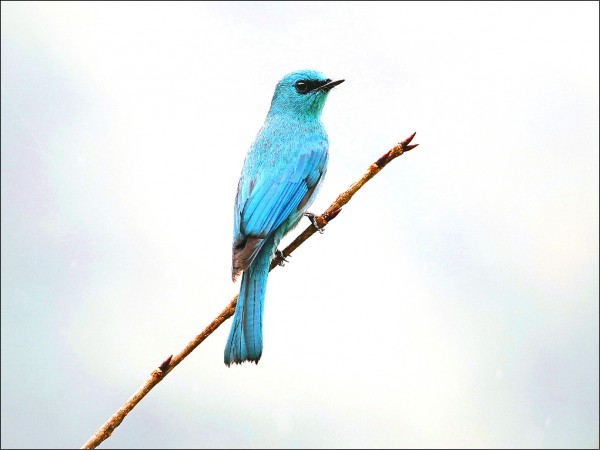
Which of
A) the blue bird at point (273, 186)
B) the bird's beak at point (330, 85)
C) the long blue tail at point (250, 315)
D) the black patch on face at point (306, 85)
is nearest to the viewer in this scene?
the long blue tail at point (250, 315)

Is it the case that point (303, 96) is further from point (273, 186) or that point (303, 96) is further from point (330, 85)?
point (273, 186)

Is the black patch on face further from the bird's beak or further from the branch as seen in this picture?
the branch

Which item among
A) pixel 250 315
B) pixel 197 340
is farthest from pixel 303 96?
pixel 197 340

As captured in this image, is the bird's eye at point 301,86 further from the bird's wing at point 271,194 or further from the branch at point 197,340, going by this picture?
the branch at point 197,340

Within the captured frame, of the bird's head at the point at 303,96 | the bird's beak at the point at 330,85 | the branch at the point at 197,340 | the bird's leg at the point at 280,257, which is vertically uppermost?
the bird's head at the point at 303,96

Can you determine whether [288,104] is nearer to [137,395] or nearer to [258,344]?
[258,344]

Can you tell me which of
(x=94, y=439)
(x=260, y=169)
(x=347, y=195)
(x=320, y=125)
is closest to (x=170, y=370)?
(x=94, y=439)

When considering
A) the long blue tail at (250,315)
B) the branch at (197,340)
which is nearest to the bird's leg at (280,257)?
the long blue tail at (250,315)
